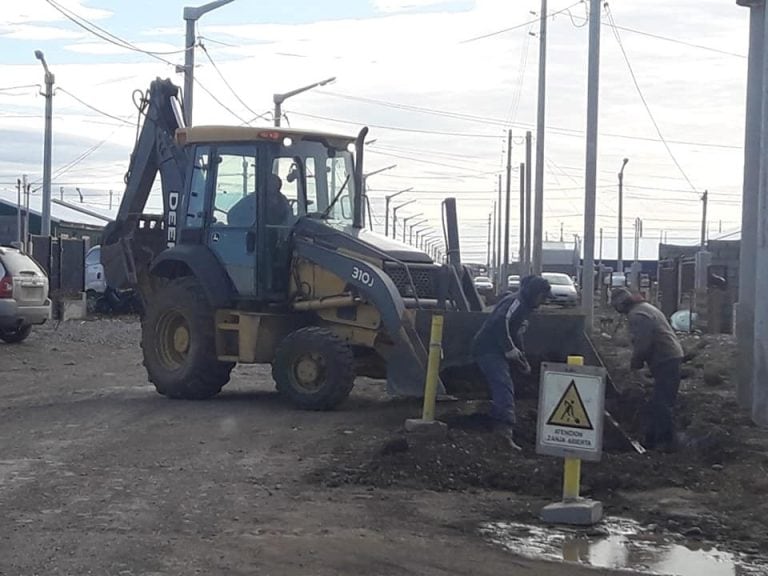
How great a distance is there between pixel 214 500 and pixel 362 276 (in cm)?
517

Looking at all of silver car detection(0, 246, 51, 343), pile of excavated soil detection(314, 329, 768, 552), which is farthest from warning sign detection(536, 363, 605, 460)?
silver car detection(0, 246, 51, 343)

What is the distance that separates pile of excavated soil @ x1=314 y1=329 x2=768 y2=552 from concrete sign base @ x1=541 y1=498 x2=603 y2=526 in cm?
31

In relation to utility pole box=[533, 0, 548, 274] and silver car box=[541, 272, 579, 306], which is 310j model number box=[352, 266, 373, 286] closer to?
utility pole box=[533, 0, 548, 274]

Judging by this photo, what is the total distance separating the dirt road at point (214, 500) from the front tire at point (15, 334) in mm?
8244

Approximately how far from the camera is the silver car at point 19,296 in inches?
867

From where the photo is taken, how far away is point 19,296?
2227cm

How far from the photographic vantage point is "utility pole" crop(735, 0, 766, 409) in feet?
47.4

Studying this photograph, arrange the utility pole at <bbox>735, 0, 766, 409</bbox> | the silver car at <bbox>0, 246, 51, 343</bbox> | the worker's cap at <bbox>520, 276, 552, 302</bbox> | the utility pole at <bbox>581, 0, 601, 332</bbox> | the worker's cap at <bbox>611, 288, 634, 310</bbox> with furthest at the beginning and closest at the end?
1. the utility pole at <bbox>581, 0, 601, 332</bbox>
2. the silver car at <bbox>0, 246, 51, 343</bbox>
3. the utility pole at <bbox>735, 0, 766, 409</bbox>
4. the worker's cap at <bbox>611, 288, 634, 310</bbox>
5. the worker's cap at <bbox>520, 276, 552, 302</bbox>

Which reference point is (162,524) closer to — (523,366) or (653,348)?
(523,366)

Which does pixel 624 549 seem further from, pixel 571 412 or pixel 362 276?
pixel 362 276

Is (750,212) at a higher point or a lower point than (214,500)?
higher

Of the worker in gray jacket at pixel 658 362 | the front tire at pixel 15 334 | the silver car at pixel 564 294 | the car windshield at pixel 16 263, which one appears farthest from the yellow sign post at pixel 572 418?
the silver car at pixel 564 294

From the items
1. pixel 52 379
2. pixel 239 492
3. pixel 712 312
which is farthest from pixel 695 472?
pixel 712 312

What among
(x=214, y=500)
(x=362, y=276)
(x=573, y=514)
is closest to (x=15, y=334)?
(x=362, y=276)
